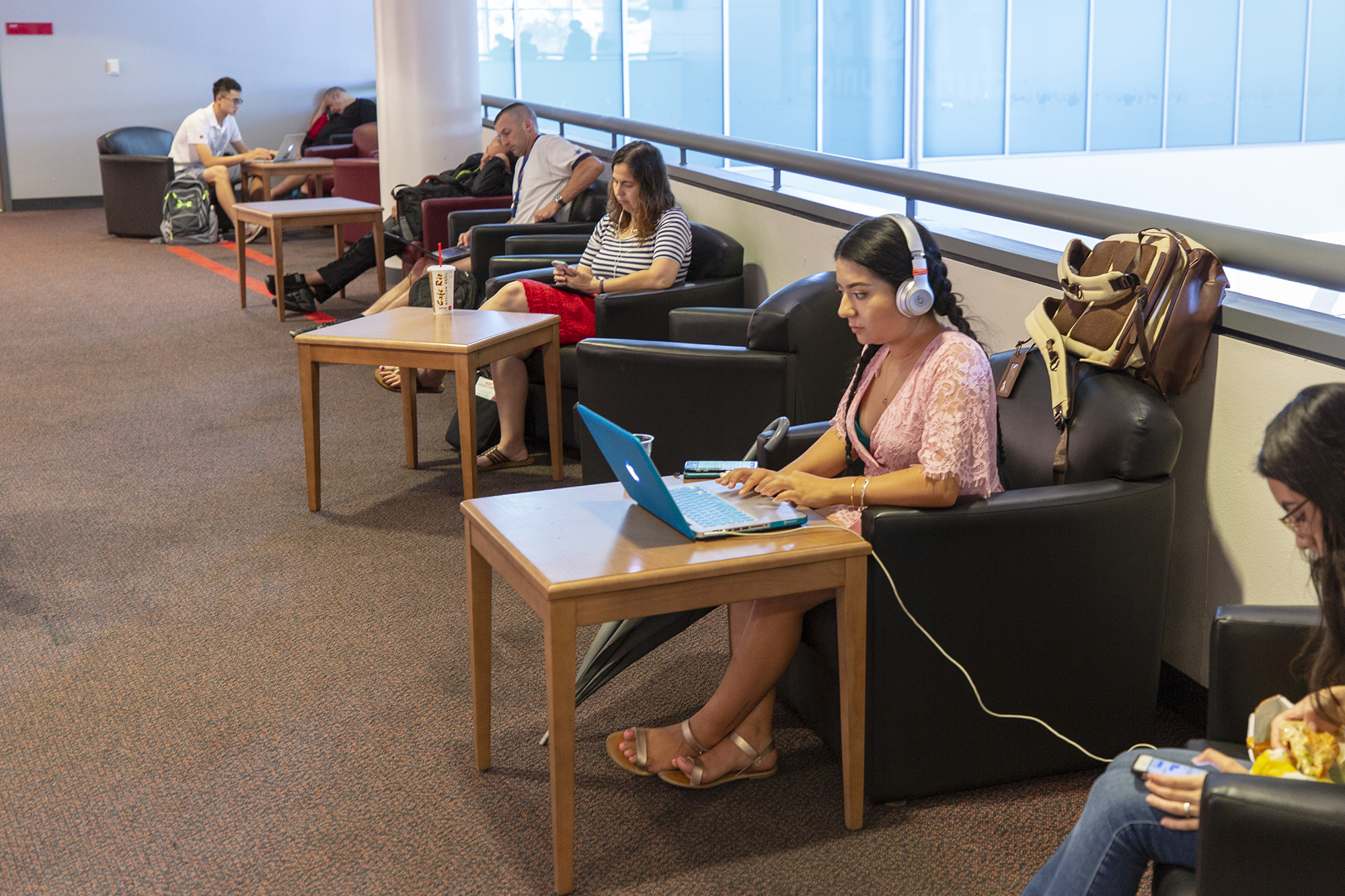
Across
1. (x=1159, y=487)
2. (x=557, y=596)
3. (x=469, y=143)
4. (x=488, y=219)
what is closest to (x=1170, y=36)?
(x=469, y=143)

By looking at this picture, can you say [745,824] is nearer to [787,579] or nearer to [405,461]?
[787,579]

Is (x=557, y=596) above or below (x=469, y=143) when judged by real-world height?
below

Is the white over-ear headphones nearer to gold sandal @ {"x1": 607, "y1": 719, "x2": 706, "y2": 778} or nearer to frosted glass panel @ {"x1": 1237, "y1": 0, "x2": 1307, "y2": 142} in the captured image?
gold sandal @ {"x1": 607, "y1": 719, "x2": 706, "y2": 778}

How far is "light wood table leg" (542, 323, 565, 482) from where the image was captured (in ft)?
13.8

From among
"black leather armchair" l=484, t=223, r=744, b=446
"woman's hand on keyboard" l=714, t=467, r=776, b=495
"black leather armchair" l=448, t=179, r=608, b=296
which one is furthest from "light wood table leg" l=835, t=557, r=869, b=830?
"black leather armchair" l=448, t=179, r=608, b=296

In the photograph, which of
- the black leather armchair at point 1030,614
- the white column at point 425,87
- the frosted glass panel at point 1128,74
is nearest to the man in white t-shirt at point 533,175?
the white column at point 425,87

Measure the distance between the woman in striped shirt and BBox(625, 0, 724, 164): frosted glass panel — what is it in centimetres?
579

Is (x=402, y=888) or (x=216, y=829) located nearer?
(x=402, y=888)

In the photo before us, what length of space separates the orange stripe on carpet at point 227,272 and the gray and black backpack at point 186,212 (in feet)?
0.74

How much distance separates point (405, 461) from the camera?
14.8 ft

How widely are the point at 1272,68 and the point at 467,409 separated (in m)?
11.3

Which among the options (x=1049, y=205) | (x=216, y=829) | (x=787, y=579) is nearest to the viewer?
(x=787, y=579)

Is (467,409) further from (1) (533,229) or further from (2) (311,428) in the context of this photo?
(1) (533,229)

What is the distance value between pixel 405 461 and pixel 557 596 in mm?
2750
